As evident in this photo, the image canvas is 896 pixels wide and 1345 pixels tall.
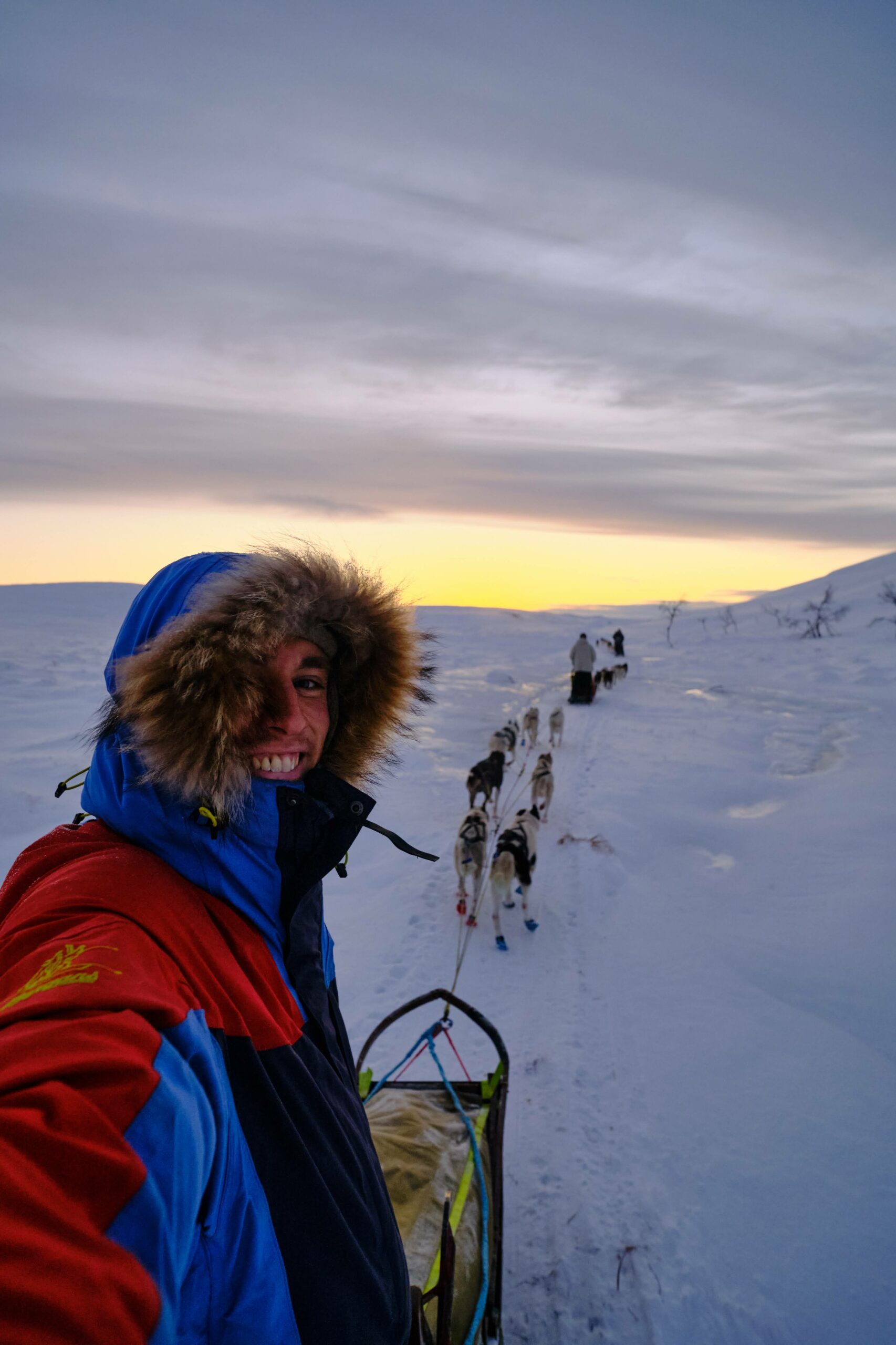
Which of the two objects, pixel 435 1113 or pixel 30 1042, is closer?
pixel 30 1042

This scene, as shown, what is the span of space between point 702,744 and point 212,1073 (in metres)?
11.0

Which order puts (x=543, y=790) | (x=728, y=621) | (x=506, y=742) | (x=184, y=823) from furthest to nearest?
(x=728, y=621), (x=506, y=742), (x=543, y=790), (x=184, y=823)

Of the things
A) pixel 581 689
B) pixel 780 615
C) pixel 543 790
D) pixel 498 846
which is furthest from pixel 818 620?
pixel 498 846

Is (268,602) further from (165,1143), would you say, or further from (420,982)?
(420,982)

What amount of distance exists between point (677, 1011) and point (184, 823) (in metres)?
4.01

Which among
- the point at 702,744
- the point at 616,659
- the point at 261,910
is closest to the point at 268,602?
the point at 261,910

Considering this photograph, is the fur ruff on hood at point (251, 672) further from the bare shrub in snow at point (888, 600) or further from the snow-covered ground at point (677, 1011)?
the bare shrub in snow at point (888, 600)

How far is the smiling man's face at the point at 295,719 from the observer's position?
153 cm

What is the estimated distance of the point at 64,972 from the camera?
2.81 ft

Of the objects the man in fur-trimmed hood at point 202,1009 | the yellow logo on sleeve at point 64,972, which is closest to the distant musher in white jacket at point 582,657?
the man in fur-trimmed hood at point 202,1009

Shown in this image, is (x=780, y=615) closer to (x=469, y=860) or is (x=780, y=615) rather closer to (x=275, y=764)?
(x=469, y=860)

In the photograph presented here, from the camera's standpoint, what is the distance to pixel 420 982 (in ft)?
14.8

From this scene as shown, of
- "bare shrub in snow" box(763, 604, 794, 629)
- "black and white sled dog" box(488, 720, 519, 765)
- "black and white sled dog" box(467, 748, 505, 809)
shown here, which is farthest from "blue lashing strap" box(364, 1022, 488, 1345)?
"bare shrub in snow" box(763, 604, 794, 629)

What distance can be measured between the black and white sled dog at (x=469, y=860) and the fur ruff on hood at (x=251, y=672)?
12.3 feet
